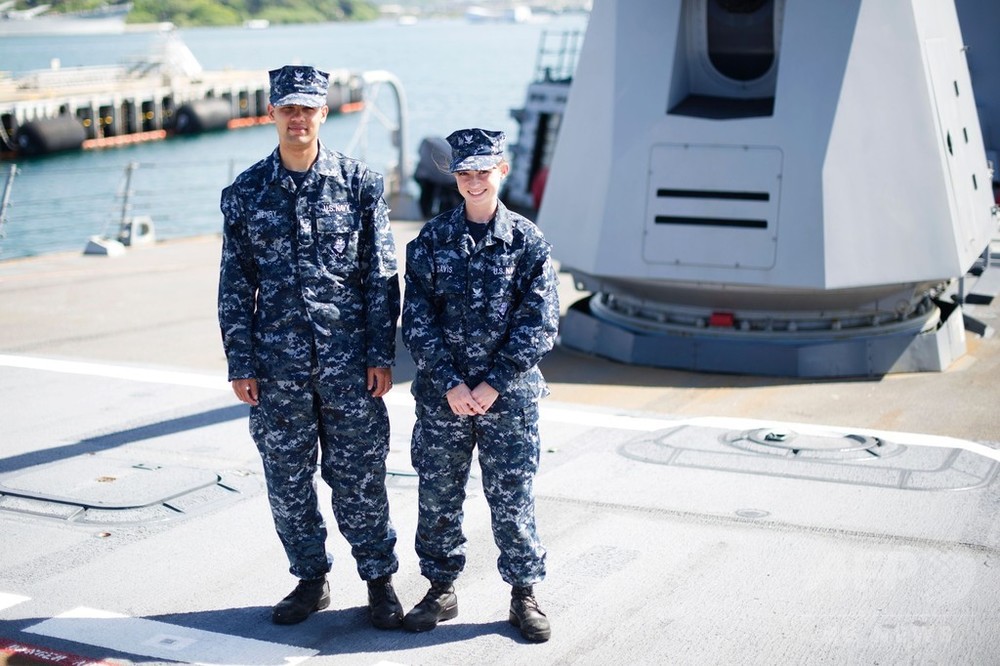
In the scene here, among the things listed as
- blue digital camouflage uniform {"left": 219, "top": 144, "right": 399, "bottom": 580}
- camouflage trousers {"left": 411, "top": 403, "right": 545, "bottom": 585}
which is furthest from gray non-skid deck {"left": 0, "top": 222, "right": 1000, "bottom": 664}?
blue digital camouflage uniform {"left": 219, "top": 144, "right": 399, "bottom": 580}

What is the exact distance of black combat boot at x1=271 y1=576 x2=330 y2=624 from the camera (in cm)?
435

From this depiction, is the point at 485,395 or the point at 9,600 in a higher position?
the point at 485,395

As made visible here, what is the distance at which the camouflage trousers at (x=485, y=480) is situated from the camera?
4.20 meters

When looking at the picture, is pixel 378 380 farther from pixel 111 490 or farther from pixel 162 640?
pixel 111 490

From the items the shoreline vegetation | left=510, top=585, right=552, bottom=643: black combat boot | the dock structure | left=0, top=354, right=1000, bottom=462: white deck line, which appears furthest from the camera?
the shoreline vegetation

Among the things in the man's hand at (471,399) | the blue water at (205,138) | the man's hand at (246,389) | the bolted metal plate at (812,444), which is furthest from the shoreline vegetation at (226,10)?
the man's hand at (471,399)

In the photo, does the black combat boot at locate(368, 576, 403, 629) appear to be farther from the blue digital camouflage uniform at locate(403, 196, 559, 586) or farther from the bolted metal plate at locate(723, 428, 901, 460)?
the bolted metal plate at locate(723, 428, 901, 460)

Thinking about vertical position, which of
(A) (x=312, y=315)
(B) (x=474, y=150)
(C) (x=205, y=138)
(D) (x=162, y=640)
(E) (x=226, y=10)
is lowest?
(C) (x=205, y=138)

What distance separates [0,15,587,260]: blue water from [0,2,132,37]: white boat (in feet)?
6.53

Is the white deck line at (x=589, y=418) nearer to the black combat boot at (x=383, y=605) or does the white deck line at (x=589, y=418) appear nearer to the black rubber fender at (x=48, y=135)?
the black combat boot at (x=383, y=605)

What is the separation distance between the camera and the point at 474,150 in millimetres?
4074

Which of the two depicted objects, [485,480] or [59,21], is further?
[59,21]

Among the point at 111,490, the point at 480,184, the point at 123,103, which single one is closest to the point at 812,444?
the point at 480,184

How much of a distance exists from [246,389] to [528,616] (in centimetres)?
117
